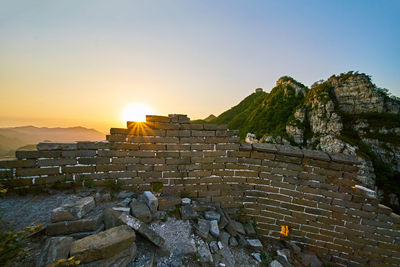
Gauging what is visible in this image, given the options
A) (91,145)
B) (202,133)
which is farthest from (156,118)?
(91,145)

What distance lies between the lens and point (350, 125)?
17078 millimetres

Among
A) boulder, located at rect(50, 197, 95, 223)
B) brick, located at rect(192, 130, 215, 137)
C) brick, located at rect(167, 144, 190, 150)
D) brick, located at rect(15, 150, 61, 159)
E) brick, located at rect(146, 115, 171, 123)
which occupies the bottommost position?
boulder, located at rect(50, 197, 95, 223)

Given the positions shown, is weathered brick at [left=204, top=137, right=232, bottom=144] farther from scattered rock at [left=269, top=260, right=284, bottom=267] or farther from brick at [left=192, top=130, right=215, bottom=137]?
scattered rock at [left=269, top=260, right=284, bottom=267]

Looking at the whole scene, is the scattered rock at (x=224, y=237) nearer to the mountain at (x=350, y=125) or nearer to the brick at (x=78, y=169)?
the brick at (x=78, y=169)

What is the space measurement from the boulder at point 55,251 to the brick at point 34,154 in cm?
198

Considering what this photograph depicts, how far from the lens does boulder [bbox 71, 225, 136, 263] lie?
1.52 meters

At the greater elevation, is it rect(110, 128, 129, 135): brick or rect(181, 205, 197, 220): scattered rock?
rect(110, 128, 129, 135): brick

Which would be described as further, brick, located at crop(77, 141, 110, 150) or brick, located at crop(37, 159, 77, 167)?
brick, located at crop(77, 141, 110, 150)

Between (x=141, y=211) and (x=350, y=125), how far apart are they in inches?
956

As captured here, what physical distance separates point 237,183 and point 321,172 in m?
2.11

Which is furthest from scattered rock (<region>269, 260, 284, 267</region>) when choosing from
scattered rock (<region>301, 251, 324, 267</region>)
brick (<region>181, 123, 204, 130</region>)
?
brick (<region>181, 123, 204, 130</region>)

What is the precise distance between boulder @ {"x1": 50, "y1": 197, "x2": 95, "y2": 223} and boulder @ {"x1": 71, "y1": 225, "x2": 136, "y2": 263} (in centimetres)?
60

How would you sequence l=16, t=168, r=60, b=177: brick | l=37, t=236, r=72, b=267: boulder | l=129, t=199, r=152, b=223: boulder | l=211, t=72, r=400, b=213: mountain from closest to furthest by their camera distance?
1. l=37, t=236, r=72, b=267: boulder
2. l=129, t=199, r=152, b=223: boulder
3. l=16, t=168, r=60, b=177: brick
4. l=211, t=72, r=400, b=213: mountain

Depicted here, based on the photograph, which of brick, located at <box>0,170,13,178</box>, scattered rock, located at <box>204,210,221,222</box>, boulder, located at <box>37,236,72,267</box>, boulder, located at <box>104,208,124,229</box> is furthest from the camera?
scattered rock, located at <box>204,210,221,222</box>
